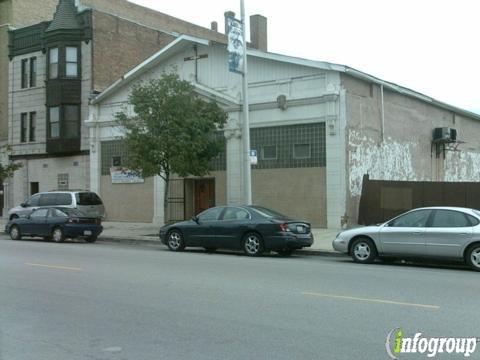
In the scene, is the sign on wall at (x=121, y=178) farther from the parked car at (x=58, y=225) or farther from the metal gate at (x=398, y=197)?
the metal gate at (x=398, y=197)

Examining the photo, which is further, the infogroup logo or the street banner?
the street banner

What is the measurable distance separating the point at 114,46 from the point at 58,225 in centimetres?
1495

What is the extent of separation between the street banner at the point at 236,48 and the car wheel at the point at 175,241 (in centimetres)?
569

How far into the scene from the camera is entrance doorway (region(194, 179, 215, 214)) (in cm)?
2498

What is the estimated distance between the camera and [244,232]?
50.0 ft

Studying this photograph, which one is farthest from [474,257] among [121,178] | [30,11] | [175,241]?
[30,11]

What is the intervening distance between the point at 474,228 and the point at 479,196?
948cm

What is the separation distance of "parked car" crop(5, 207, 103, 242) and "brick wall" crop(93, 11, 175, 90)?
458 inches

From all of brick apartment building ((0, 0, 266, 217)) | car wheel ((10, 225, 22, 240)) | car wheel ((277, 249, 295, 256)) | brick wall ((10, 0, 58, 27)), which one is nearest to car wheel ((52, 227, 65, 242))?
car wheel ((10, 225, 22, 240))

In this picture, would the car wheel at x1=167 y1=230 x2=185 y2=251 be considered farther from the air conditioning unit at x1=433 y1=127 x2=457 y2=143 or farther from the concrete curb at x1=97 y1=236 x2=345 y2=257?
the air conditioning unit at x1=433 y1=127 x2=457 y2=143

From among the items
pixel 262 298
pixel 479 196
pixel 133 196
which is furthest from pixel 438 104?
pixel 262 298

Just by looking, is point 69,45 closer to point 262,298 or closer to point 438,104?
point 438,104

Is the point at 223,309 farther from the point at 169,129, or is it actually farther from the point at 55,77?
the point at 55,77

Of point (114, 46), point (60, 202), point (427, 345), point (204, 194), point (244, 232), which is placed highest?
point (114, 46)
